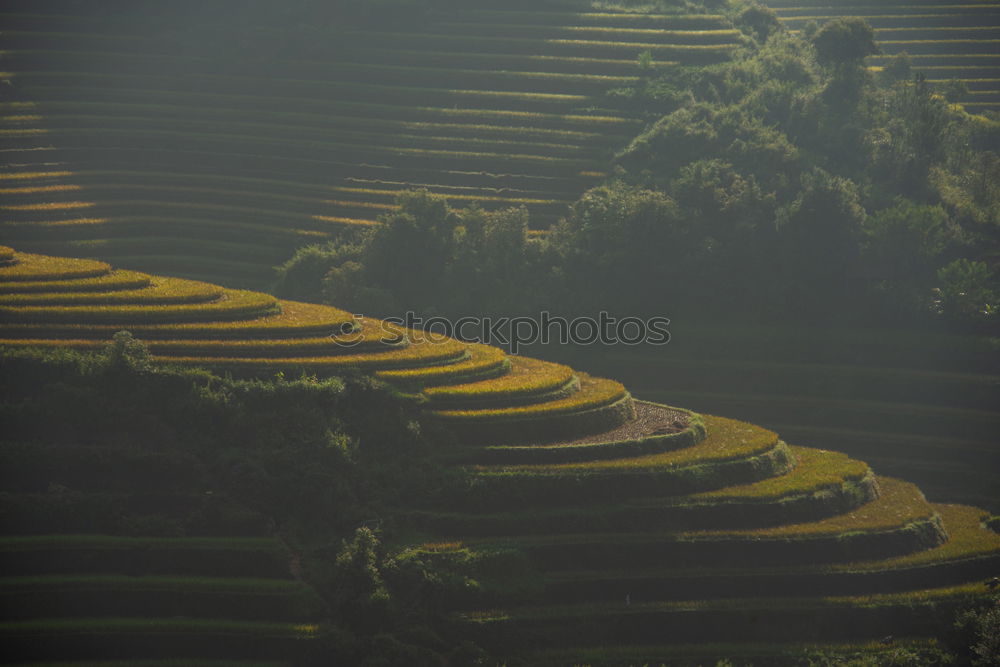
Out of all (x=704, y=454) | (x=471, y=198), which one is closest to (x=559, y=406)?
(x=704, y=454)

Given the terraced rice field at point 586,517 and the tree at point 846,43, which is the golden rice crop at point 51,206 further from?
the tree at point 846,43

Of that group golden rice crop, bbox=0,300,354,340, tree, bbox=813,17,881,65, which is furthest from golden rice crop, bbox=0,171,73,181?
tree, bbox=813,17,881,65

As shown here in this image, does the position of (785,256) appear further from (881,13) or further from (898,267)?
(881,13)

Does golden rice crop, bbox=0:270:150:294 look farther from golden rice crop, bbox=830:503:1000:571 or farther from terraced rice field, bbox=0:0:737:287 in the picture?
golden rice crop, bbox=830:503:1000:571

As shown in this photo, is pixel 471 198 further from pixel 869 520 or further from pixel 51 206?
pixel 869 520

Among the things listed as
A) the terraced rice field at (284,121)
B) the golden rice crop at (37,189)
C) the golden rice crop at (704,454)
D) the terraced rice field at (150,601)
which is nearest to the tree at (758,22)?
the terraced rice field at (284,121)

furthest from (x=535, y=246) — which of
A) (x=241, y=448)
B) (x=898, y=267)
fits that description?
(x=241, y=448)
